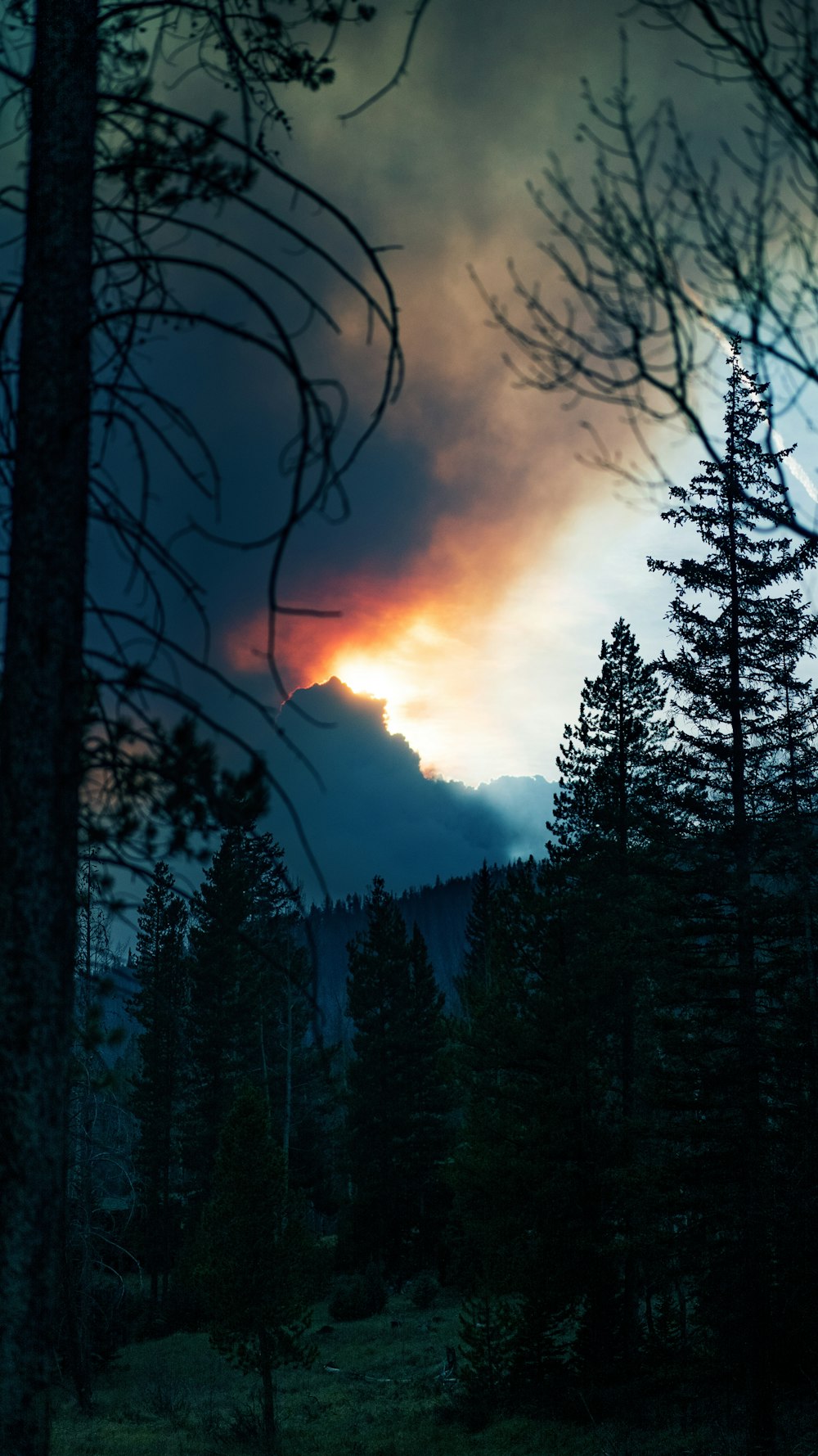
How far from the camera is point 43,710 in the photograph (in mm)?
3152

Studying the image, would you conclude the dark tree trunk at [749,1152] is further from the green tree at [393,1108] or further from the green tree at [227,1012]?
the green tree at [227,1012]

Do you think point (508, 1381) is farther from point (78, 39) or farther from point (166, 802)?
point (78, 39)

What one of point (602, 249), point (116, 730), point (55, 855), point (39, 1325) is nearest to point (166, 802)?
point (116, 730)

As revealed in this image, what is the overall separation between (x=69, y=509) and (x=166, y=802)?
1.17 m

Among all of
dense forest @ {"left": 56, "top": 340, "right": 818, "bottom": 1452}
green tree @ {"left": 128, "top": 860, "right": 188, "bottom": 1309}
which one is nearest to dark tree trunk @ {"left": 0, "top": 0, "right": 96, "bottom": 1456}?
dense forest @ {"left": 56, "top": 340, "right": 818, "bottom": 1452}

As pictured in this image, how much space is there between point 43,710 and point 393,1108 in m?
37.6

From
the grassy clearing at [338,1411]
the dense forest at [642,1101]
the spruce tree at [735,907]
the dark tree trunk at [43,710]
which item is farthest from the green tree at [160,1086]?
the dark tree trunk at [43,710]

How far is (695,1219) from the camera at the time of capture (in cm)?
1548

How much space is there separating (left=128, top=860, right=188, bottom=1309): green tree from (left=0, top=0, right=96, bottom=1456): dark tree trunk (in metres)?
34.6

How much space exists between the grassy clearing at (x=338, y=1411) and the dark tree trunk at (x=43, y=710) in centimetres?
1408

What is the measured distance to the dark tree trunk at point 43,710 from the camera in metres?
2.91

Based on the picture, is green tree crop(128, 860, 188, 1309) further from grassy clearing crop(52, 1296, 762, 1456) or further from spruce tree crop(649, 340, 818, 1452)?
spruce tree crop(649, 340, 818, 1452)

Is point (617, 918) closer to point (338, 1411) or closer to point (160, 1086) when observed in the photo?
point (338, 1411)

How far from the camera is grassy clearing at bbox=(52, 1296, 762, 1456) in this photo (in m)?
15.9
